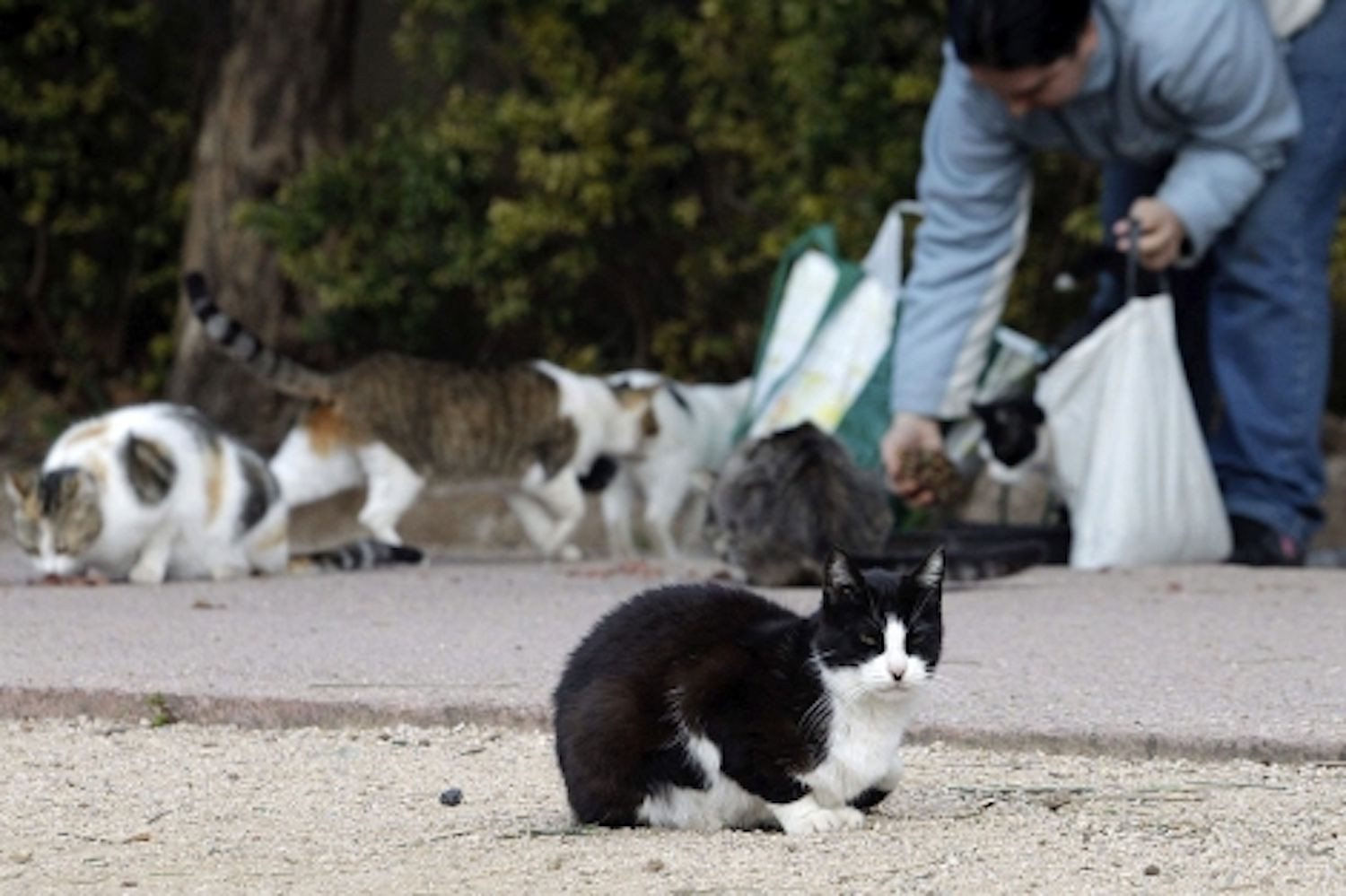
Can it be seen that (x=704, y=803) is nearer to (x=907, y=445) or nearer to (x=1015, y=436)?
(x=907, y=445)

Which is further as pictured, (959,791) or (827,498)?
(827,498)

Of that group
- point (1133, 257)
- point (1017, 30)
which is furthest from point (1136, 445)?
point (1017, 30)

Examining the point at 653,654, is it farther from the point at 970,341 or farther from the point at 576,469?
the point at 576,469

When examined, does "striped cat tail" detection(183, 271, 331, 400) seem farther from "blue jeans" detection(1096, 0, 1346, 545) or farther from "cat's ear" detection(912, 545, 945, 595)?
"cat's ear" detection(912, 545, 945, 595)

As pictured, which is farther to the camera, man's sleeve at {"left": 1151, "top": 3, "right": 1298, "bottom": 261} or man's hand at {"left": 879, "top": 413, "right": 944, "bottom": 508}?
man's hand at {"left": 879, "top": 413, "right": 944, "bottom": 508}

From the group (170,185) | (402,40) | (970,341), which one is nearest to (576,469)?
(970,341)

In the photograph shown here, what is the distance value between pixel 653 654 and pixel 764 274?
7.89m

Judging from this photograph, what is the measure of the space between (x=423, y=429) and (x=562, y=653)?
341 cm

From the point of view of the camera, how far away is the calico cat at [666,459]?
10.1 m

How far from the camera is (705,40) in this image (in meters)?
11.3

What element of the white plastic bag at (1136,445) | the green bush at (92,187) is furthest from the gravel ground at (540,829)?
the green bush at (92,187)

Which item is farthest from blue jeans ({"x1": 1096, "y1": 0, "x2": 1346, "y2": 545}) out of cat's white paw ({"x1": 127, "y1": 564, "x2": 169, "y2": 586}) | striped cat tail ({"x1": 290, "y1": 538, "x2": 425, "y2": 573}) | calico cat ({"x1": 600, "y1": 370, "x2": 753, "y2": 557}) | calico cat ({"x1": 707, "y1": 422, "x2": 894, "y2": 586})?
cat's white paw ({"x1": 127, "y1": 564, "x2": 169, "y2": 586})

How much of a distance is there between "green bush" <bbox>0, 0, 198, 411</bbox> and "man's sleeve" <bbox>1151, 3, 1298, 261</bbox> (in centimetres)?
599

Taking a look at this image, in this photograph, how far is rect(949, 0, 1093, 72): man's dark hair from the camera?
754cm
